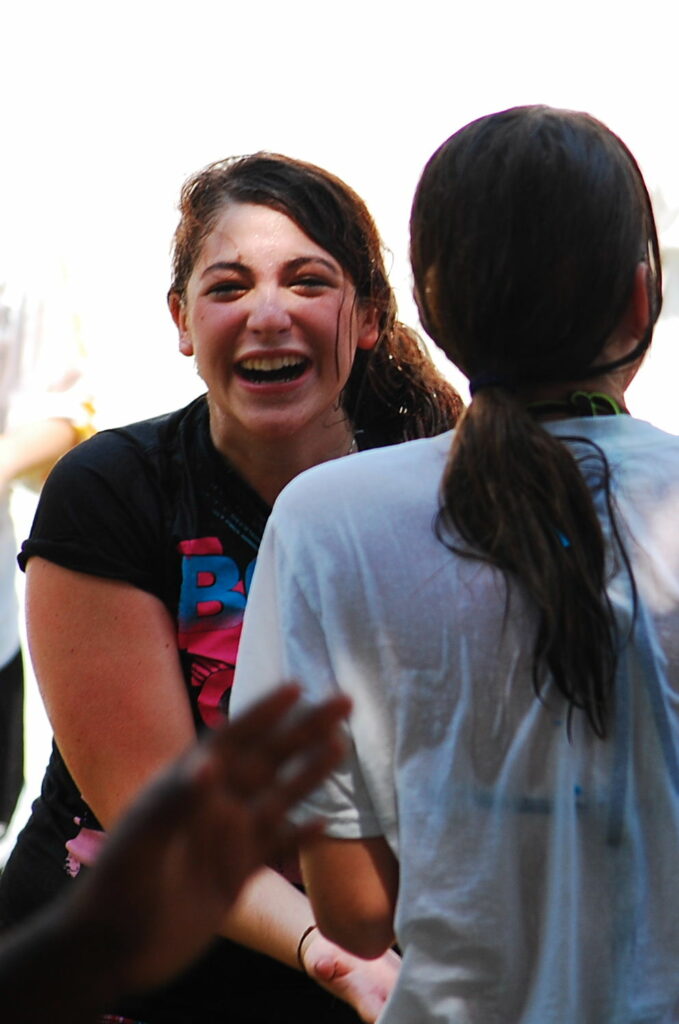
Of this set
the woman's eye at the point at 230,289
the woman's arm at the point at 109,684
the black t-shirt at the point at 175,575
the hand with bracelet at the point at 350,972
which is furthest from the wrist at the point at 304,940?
the woman's eye at the point at 230,289

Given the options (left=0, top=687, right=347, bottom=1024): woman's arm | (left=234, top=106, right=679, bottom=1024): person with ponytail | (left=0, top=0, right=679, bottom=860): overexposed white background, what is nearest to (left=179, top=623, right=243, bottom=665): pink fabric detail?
(left=234, top=106, right=679, bottom=1024): person with ponytail

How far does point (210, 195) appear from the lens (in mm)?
1989

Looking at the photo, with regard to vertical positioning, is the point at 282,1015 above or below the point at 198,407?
below

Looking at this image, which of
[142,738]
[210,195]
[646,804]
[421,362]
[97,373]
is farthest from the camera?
[97,373]

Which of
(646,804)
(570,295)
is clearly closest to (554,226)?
(570,295)

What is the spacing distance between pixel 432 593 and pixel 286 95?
4702 mm

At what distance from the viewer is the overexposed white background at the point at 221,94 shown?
5410 millimetres

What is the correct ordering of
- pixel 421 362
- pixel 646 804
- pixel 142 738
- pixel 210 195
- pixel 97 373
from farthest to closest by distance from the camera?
1. pixel 97 373
2. pixel 421 362
3. pixel 210 195
4. pixel 142 738
5. pixel 646 804

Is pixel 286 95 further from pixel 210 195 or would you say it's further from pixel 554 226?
pixel 554 226

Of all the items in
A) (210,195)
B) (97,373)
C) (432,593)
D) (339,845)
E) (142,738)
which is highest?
(210,195)

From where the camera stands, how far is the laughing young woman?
1.68 m

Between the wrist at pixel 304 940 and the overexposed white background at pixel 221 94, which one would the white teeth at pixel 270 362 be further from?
the overexposed white background at pixel 221 94

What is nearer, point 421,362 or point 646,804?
point 646,804

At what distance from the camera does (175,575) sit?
68.8 inches
